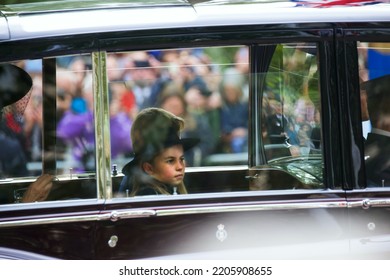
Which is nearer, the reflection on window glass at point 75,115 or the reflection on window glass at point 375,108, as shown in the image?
the reflection on window glass at point 75,115

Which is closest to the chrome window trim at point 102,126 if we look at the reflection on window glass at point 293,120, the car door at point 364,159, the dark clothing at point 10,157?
the dark clothing at point 10,157

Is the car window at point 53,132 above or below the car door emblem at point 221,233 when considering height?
above

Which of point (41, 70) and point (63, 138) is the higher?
point (41, 70)

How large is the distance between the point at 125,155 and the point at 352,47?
1085 millimetres

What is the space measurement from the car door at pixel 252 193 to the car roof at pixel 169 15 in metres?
0.07

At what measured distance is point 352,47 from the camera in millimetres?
3246

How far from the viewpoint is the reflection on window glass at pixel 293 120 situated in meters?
3.29

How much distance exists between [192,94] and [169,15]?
36 cm

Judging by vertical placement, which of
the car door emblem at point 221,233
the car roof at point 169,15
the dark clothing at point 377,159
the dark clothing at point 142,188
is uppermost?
the car roof at point 169,15

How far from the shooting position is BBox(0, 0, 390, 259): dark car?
3.16 metres

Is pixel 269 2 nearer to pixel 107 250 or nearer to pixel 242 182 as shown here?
pixel 242 182

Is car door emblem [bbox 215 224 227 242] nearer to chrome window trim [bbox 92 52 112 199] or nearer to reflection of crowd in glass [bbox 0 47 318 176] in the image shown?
reflection of crowd in glass [bbox 0 47 318 176]

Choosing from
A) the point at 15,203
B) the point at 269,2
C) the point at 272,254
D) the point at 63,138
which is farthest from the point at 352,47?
the point at 15,203

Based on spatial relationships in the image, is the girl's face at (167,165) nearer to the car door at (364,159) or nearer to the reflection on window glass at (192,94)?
the reflection on window glass at (192,94)
